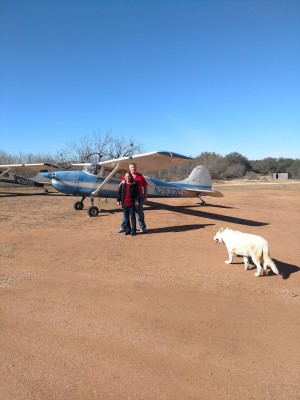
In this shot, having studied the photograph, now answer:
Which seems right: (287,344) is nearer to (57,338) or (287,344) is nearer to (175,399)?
(175,399)

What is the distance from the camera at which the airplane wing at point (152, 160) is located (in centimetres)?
1066

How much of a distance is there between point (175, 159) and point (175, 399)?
30.0 feet

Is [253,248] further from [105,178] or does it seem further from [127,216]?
[105,178]

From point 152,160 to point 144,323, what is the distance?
8.45 m

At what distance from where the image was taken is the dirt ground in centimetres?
275

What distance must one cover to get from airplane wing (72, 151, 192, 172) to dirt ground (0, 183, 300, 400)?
165 inches

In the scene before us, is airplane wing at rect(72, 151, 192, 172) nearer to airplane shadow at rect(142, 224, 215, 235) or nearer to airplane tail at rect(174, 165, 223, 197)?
airplane shadow at rect(142, 224, 215, 235)

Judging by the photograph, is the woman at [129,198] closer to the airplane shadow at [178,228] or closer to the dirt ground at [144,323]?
the airplane shadow at [178,228]

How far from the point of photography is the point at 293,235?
884 cm

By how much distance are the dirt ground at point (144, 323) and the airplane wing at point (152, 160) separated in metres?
4.19

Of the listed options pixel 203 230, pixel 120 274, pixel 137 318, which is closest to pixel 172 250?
pixel 120 274

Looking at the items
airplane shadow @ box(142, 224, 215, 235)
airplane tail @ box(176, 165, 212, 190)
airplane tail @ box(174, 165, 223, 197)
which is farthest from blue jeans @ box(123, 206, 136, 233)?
airplane tail @ box(176, 165, 212, 190)

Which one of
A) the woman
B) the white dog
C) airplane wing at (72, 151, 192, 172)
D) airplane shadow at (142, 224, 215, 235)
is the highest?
airplane wing at (72, 151, 192, 172)

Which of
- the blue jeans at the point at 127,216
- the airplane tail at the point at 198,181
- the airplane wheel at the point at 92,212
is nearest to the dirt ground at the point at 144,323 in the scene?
the blue jeans at the point at 127,216
